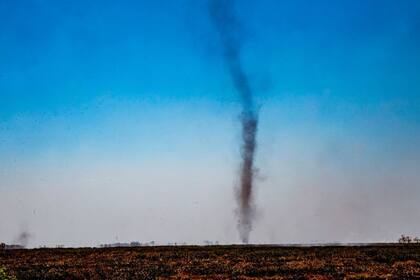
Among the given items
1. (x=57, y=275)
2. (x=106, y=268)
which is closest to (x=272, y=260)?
(x=106, y=268)

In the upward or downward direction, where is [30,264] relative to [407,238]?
downward

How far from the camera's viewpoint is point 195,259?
54.2 metres

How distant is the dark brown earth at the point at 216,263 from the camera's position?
4369 cm

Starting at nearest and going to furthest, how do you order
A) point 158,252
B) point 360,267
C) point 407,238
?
point 360,267, point 158,252, point 407,238

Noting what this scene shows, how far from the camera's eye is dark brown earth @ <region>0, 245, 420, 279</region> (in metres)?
43.7

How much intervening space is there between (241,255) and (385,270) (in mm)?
16746

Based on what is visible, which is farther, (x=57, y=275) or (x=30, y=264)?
(x=30, y=264)

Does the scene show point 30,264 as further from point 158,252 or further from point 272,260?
point 272,260

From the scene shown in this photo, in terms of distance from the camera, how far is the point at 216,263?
50.7 metres

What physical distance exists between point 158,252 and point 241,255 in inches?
425

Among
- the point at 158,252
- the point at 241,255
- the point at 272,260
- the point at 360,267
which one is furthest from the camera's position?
the point at 158,252

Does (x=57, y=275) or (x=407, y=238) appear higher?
(x=407, y=238)

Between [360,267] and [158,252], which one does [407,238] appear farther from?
[158,252]

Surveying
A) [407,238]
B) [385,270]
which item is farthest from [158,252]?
[407,238]
